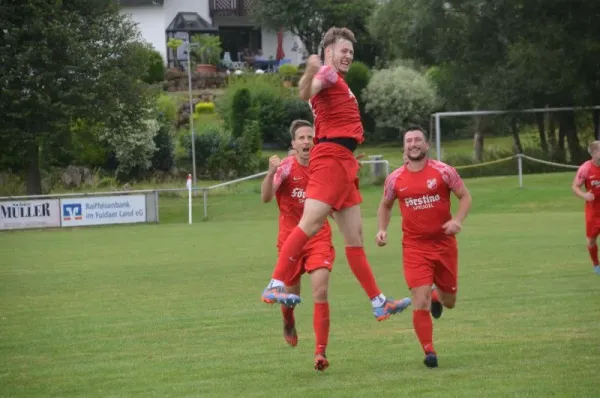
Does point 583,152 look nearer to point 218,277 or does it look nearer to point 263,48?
point 218,277

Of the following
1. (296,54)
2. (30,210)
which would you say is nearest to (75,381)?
(30,210)

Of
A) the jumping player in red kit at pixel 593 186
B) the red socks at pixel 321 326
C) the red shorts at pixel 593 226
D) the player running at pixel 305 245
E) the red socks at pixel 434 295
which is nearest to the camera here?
the red socks at pixel 321 326

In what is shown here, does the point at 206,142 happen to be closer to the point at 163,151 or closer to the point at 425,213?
the point at 163,151

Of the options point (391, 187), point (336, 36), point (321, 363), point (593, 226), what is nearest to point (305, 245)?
point (391, 187)

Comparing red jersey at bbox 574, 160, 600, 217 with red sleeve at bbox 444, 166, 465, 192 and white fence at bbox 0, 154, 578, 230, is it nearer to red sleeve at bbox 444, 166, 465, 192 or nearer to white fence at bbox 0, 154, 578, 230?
red sleeve at bbox 444, 166, 465, 192

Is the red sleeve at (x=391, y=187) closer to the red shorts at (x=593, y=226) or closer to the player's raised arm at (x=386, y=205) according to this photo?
the player's raised arm at (x=386, y=205)

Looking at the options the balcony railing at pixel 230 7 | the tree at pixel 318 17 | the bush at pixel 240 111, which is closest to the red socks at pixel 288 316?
the bush at pixel 240 111

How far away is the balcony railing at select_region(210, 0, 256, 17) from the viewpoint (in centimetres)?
8200

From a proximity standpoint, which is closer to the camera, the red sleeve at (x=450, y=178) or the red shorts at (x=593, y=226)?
the red sleeve at (x=450, y=178)

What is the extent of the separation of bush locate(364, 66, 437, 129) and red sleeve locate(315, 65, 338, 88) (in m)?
53.9

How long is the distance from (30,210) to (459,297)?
23.5m

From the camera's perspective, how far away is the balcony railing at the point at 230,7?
82.0m

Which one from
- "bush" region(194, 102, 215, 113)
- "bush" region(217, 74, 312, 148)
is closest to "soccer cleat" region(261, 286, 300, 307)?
"bush" region(217, 74, 312, 148)

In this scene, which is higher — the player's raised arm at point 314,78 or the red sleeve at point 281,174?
the player's raised arm at point 314,78
